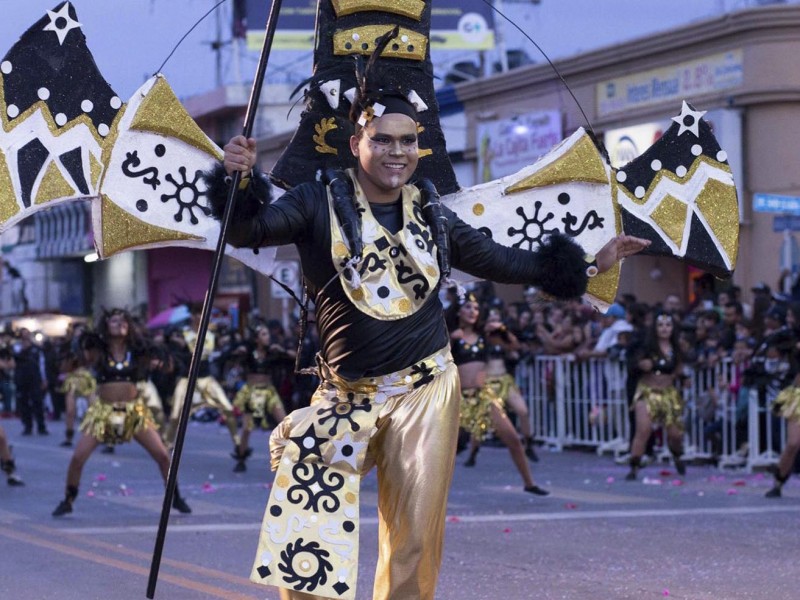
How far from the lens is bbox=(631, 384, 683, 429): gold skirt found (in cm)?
1464

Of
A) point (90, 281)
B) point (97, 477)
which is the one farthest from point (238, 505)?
point (90, 281)

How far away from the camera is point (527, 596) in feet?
25.4

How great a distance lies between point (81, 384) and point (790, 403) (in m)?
11.3

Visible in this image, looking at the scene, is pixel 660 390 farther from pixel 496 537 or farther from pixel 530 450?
pixel 496 537

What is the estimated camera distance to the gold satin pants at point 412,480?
16.8ft

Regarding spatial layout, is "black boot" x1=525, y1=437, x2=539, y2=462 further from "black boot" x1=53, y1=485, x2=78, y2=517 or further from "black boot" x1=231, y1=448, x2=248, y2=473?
"black boot" x1=53, y1=485, x2=78, y2=517

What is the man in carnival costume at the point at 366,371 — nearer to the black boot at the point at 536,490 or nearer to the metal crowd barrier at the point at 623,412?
the black boot at the point at 536,490

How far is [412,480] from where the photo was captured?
16.8 feet

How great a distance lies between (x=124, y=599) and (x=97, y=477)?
7.88 metres

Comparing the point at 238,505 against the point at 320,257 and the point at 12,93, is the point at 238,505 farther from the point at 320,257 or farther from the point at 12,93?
the point at 320,257

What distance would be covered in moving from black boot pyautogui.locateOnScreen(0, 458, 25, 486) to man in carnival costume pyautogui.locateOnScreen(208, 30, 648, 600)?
9.42 meters

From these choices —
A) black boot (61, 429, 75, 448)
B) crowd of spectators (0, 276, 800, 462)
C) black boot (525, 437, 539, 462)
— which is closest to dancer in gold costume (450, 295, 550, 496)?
crowd of spectators (0, 276, 800, 462)

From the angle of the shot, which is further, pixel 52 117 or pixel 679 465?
pixel 679 465

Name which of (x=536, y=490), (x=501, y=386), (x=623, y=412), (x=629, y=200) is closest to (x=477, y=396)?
(x=536, y=490)
